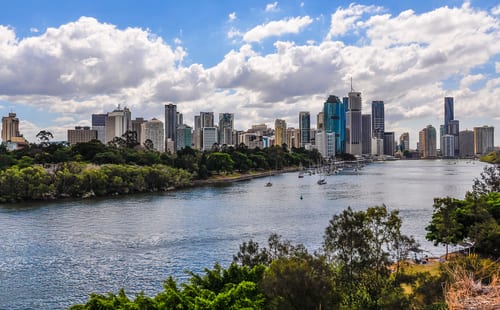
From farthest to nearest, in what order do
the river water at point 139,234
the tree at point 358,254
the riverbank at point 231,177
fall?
the riverbank at point 231,177, the river water at point 139,234, the tree at point 358,254

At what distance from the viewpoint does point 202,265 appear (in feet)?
95.2

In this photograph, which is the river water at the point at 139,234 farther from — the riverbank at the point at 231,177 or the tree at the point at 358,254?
the riverbank at the point at 231,177

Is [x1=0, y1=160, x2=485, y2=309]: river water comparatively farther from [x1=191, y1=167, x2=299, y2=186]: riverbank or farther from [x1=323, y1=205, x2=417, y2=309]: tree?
[x1=191, y1=167, x2=299, y2=186]: riverbank

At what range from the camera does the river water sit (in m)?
26.2

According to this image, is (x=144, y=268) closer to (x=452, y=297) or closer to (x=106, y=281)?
(x=106, y=281)

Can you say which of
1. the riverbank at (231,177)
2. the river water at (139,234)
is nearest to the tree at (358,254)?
the river water at (139,234)

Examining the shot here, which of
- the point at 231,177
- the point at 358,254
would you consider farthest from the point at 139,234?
the point at 231,177

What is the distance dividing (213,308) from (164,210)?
1626 inches

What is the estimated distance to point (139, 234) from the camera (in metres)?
39.3

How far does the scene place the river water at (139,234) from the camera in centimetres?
2617

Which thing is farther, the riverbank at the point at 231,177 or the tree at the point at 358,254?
the riverbank at the point at 231,177

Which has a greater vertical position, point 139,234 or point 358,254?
point 358,254

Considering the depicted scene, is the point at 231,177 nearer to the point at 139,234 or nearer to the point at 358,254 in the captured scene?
the point at 139,234

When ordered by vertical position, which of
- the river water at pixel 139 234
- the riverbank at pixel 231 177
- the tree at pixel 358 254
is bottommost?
the river water at pixel 139 234
